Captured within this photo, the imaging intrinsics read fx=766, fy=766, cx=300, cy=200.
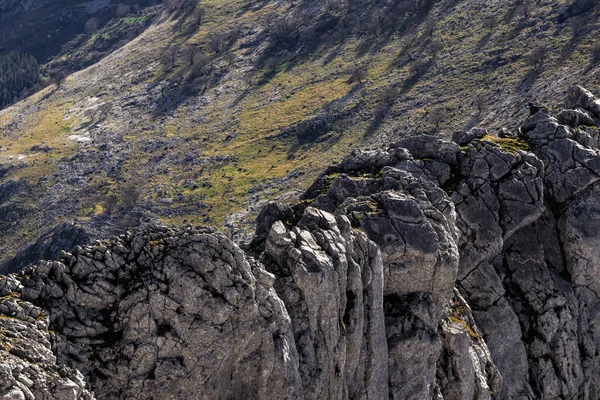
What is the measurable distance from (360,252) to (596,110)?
3408 cm

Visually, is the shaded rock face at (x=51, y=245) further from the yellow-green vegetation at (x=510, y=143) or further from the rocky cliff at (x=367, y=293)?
the rocky cliff at (x=367, y=293)

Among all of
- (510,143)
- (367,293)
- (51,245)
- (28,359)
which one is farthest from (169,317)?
(51,245)

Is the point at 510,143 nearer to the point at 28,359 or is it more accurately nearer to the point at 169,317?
the point at 169,317

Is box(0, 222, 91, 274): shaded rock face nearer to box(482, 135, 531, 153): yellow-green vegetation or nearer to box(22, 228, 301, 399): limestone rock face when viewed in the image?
box(482, 135, 531, 153): yellow-green vegetation

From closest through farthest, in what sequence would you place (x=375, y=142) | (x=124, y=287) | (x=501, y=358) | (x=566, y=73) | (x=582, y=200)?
(x=124, y=287), (x=501, y=358), (x=582, y=200), (x=566, y=73), (x=375, y=142)

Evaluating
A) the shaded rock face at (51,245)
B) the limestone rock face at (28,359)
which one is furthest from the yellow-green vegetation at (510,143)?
the shaded rock face at (51,245)

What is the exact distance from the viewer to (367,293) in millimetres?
41375

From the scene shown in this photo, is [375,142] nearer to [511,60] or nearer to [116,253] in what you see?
[511,60]

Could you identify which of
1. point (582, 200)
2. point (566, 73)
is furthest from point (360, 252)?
point (566, 73)

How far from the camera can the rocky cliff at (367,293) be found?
104 ft

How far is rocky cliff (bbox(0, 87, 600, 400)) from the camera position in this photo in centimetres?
3159

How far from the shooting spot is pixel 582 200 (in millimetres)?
56281

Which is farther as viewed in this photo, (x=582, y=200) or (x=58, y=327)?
(x=582, y=200)

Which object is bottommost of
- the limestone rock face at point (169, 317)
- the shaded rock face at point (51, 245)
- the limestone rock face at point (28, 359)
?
the shaded rock face at point (51, 245)
